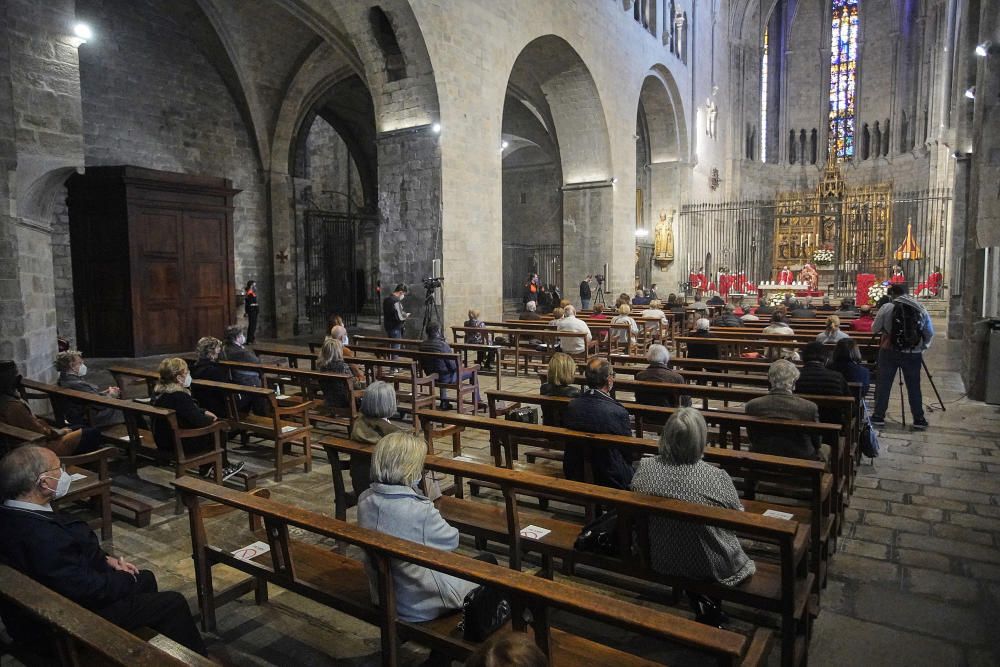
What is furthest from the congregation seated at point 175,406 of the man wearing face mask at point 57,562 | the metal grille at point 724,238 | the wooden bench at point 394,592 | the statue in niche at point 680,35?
the statue in niche at point 680,35

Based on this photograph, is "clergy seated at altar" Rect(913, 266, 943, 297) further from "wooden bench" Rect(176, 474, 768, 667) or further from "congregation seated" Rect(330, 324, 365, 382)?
"wooden bench" Rect(176, 474, 768, 667)

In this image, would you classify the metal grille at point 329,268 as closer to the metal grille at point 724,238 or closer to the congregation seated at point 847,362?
the metal grille at point 724,238

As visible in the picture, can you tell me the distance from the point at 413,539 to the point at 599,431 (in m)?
1.44

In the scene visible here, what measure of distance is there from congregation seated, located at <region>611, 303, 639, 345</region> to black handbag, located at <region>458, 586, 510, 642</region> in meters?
7.33

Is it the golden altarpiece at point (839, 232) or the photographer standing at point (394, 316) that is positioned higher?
the golden altarpiece at point (839, 232)

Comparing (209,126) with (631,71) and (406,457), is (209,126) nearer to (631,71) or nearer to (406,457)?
(631,71)

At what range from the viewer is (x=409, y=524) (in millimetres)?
2258

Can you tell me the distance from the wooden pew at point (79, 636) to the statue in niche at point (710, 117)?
23.5 metres

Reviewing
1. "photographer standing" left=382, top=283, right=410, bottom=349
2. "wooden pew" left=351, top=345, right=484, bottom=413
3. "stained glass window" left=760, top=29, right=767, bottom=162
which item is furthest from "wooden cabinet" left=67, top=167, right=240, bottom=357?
"stained glass window" left=760, top=29, right=767, bottom=162

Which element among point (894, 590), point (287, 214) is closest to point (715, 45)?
point (287, 214)

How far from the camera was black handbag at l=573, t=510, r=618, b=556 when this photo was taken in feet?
8.77

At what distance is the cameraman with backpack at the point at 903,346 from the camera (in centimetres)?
589

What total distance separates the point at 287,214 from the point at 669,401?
12211 mm

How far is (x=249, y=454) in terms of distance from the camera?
536cm
